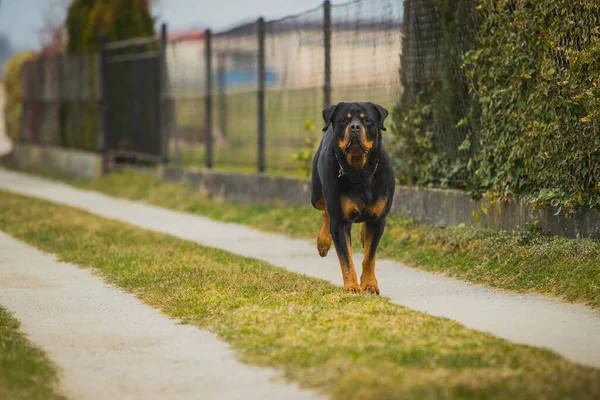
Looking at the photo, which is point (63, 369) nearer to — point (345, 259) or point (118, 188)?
point (345, 259)

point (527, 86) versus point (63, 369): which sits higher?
point (527, 86)

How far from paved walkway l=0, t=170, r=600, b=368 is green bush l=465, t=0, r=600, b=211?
120 centimetres

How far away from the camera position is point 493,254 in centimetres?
966

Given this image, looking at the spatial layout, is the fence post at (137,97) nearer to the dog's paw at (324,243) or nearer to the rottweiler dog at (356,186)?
the dog's paw at (324,243)

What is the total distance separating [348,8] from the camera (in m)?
13.5

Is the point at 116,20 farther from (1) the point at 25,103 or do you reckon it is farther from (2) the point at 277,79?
(2) the point at 277,79

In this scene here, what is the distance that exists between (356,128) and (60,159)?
63.7 feet

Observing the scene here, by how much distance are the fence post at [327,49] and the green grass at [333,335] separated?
140 inches

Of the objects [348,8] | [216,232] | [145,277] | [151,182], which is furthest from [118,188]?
[145,277]

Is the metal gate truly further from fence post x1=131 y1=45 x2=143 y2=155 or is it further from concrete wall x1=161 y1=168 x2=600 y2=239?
concrete wall x1=161 y1=168 x2=600 y2=239

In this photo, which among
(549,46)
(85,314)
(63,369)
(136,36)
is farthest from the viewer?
(136,36)

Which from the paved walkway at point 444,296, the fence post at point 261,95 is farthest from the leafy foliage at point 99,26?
the paved walkway at point 444,296

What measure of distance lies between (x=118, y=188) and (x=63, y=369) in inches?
570

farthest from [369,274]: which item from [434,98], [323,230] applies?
[434,98]
